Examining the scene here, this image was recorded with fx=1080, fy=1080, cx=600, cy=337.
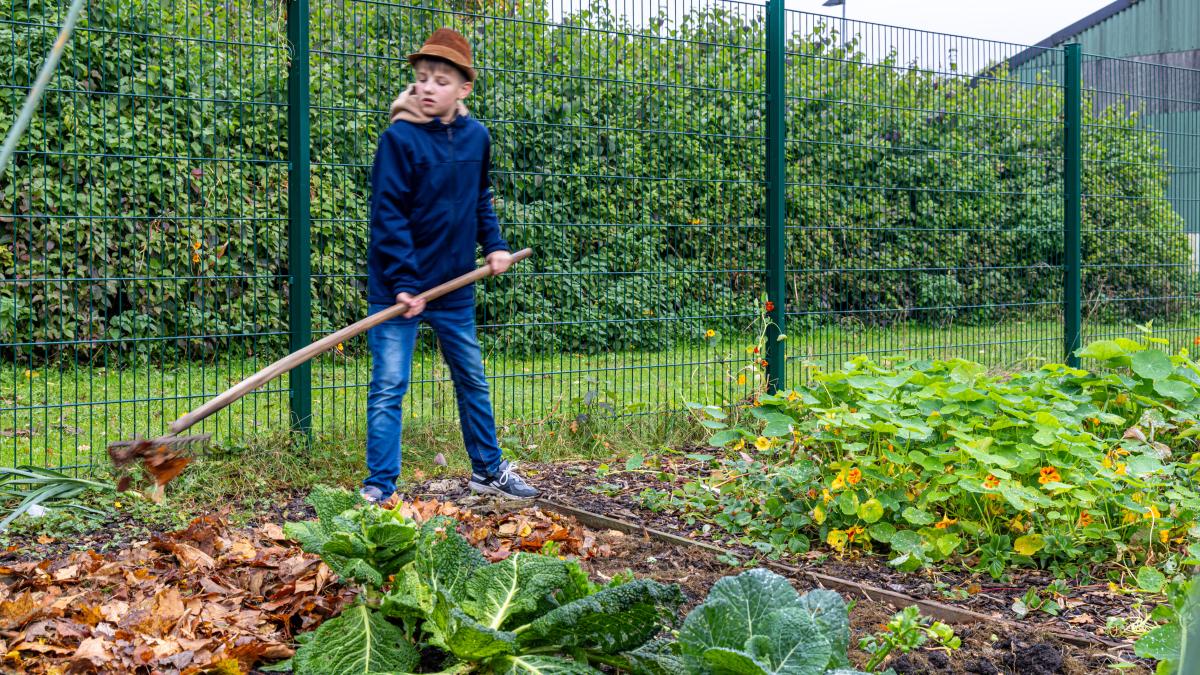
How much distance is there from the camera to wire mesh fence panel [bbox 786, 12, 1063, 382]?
251 inches

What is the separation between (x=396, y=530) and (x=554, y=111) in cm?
342

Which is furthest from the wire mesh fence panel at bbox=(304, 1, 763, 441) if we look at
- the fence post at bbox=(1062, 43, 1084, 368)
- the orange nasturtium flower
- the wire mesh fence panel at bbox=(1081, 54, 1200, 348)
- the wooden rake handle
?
the wire mesh fence panel at bbox=(1081, 54, 1200, 348)

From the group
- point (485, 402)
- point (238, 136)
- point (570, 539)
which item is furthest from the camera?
point (238, 136)

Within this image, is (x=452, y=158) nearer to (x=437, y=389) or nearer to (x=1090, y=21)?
(x=437, y=389)

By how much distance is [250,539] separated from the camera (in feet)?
10.9

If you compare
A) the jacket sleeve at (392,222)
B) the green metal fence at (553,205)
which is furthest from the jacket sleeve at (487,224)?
the green metal fence at (553,205)

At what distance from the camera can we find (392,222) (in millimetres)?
4035

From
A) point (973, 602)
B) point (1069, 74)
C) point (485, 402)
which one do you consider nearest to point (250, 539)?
point (485, 402)

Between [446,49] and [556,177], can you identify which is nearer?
[446,49]

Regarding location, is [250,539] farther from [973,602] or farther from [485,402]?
[973,602]

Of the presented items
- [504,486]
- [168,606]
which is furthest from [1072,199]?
[168,606]

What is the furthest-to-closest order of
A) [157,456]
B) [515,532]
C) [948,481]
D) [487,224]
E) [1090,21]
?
[1090,21]
[487,224]
[515,532]
[948,481]
[157,456]

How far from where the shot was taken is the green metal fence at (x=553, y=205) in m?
4.82

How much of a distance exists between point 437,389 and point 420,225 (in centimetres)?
163
